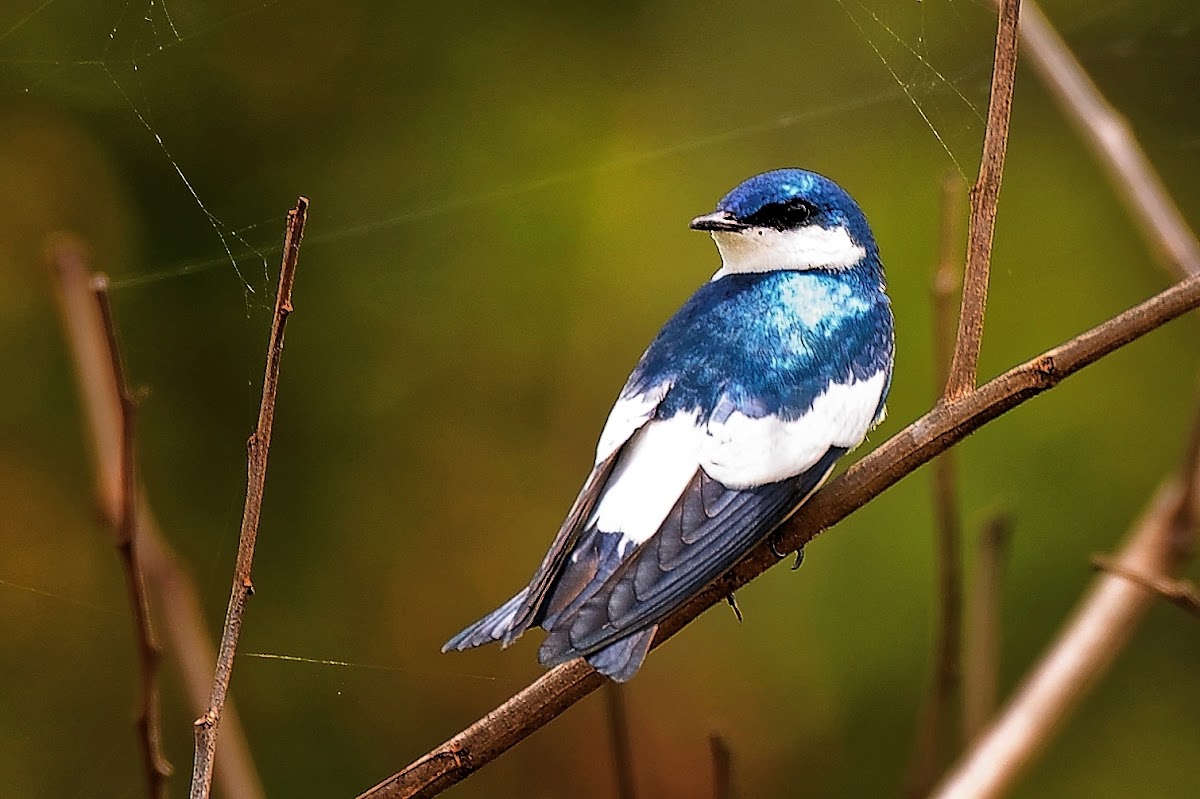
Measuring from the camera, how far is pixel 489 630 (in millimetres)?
867

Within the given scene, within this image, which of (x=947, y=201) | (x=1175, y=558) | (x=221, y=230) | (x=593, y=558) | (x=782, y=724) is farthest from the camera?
(x=782, y=724)

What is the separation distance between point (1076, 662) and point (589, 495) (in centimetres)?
49

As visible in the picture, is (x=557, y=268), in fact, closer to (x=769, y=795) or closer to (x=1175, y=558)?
(x=769, y=795)

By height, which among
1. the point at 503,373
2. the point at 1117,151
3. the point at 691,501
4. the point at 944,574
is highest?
the point at 503,373

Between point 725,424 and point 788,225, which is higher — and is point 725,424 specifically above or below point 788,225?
below

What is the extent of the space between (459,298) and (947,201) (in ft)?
3.04

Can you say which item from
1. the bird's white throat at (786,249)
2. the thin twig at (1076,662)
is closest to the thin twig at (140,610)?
the bird's white throat at (786,249)

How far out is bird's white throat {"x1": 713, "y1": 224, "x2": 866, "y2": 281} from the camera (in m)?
1.11

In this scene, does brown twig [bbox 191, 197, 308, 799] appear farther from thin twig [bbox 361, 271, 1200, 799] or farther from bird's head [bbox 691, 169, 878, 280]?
bird's head [bbox 691, 169, 878, 280]

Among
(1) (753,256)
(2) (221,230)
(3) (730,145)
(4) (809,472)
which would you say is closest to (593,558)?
(4) (809,472)

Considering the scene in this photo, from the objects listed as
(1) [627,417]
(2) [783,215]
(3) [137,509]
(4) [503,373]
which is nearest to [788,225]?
(2) [783,215]

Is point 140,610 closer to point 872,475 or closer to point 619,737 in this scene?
point 619,737

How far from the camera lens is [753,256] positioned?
1142mm

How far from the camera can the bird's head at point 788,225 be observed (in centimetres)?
108
